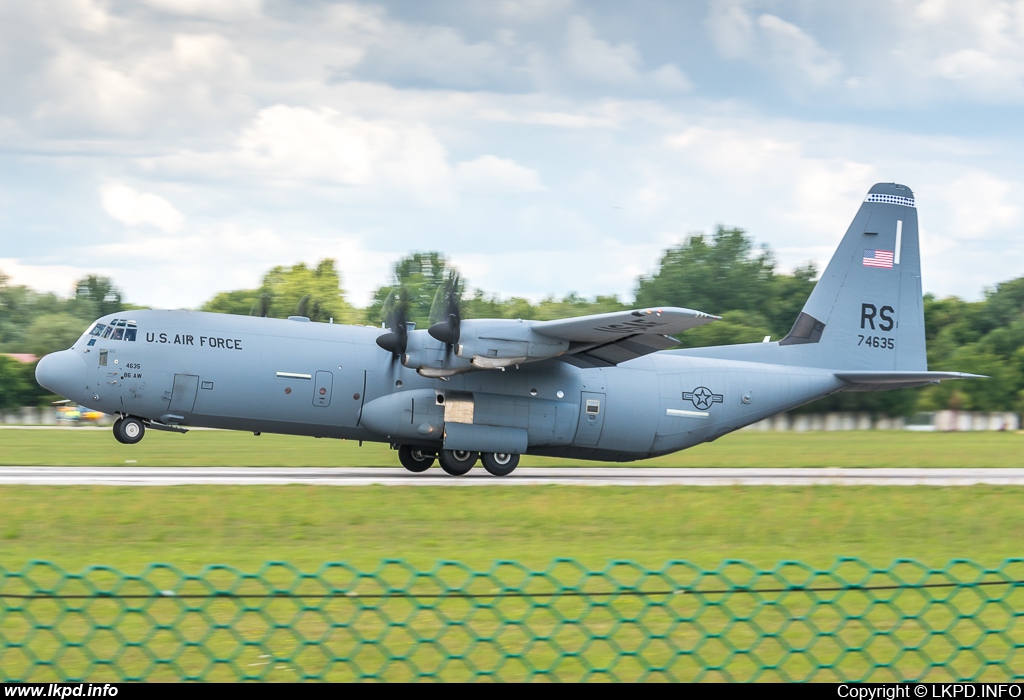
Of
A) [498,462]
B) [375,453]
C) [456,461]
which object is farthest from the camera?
[375,453]

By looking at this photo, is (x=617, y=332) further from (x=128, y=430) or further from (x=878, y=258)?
(x=128, y=430)

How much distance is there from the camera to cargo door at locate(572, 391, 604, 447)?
20.5 metres

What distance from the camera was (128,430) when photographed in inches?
742

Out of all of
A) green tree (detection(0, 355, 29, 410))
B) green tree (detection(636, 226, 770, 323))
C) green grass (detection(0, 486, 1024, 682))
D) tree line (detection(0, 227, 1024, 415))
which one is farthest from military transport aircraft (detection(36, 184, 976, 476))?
green tree (detection(636, 226, 770, 323))

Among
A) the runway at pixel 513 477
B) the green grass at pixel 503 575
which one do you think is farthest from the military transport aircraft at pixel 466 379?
the green grass at pixel 503 575

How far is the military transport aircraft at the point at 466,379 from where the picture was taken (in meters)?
18.6

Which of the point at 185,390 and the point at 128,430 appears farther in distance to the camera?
the point at 128,430

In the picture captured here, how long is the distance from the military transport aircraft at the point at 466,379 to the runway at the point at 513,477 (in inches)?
27.9

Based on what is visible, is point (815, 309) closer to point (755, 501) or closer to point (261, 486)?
point (755, 501)

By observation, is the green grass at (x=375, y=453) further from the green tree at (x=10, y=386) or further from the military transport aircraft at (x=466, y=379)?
the green tree at (x=10, y=386)

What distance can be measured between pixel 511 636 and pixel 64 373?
1453cm

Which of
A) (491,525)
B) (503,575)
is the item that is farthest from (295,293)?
(503,575)

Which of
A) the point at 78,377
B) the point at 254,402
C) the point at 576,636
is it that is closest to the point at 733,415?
the point at 254,402
